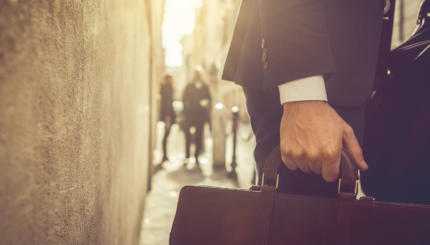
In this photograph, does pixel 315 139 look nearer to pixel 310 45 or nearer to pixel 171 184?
pixel 310 45

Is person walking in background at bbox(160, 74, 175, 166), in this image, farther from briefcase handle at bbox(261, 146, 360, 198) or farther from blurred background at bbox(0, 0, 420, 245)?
briefcase handle at bbox(261, 146, 360, 198)

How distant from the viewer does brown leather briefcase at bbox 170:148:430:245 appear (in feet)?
2.81

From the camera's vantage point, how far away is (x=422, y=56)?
43.9 inches

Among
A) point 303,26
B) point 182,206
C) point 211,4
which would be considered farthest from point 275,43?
point 211,4

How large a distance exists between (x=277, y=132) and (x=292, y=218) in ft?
0.94

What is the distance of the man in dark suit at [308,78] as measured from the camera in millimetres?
853

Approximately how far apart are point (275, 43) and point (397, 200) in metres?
0.76

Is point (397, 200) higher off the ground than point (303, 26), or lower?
lower

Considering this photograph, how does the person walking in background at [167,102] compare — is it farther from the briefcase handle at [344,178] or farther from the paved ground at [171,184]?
the briefcase handle at [344,178]

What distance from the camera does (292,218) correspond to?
90cm

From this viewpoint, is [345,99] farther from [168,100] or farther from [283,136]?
[168,100]

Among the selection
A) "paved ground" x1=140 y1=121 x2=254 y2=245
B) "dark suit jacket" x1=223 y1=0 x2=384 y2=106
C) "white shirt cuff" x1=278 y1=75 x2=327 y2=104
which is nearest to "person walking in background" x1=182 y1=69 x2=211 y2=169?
"paved ground" x1=140 y1=121 x2=254 y2=245

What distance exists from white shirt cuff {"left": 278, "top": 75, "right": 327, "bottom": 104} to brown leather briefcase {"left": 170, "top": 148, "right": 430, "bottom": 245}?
20 cm

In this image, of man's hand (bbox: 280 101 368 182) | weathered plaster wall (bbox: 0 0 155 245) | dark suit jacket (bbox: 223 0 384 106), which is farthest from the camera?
dark suit jacket (bbox: 223 0 384 106)
